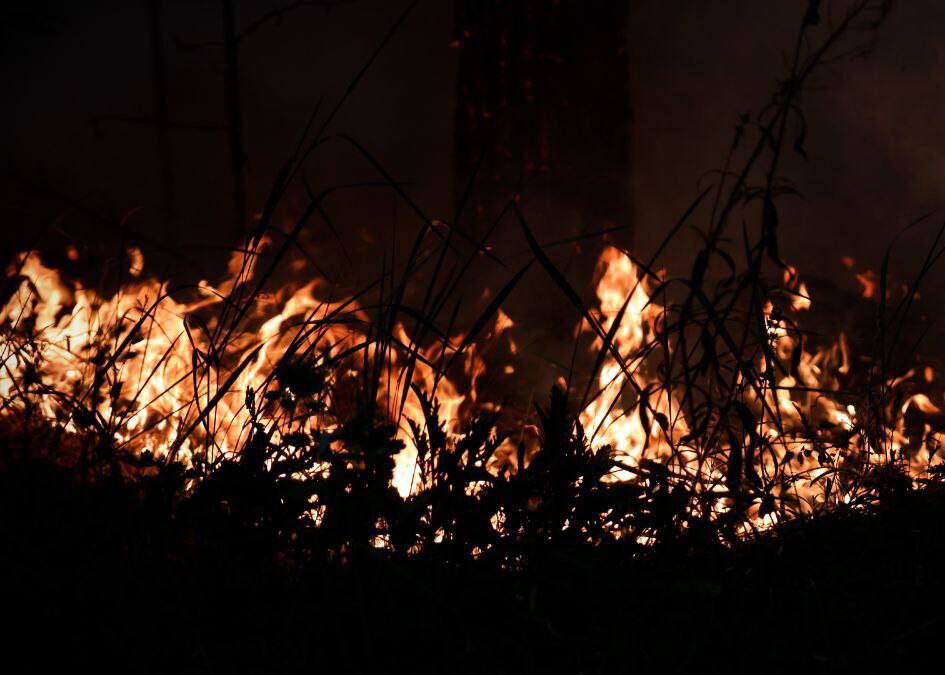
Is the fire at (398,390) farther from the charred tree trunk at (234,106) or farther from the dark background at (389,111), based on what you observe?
the dark background at (389,111)

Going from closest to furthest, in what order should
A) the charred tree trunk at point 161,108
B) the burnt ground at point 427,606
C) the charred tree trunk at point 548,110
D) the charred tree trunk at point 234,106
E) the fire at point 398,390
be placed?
1. the burnt ground at point 427,606
2. the fire at point 398,390
3. the charred tree trunk at point 548,110
4. the charred tree trunk at point 234,106
5. the charred tree trunk at point 161,108

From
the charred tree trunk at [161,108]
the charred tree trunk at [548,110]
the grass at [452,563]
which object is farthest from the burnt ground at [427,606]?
the charred tree trunk at [161,108]

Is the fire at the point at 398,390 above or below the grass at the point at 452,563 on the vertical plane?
above

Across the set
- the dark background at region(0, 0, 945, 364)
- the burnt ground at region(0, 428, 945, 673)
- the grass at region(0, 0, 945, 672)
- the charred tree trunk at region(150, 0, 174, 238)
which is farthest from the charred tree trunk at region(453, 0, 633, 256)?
the charred tree trunk at region(150, 0, 174, 238)

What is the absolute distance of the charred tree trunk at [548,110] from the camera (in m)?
3.42

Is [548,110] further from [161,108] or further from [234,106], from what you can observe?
[161,108]

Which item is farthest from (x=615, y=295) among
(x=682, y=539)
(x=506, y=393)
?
(x=682, y=539)

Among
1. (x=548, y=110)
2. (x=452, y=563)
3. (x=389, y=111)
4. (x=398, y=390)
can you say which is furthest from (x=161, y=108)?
(x=452, y=563)

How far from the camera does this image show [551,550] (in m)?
1.21

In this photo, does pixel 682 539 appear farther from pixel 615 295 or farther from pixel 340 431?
pixel 615 295

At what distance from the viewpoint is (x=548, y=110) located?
3471mm

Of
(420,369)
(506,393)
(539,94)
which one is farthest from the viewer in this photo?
(539,94)

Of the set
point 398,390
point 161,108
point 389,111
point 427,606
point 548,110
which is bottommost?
point 427,606

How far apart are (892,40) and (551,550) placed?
5.47 metres
